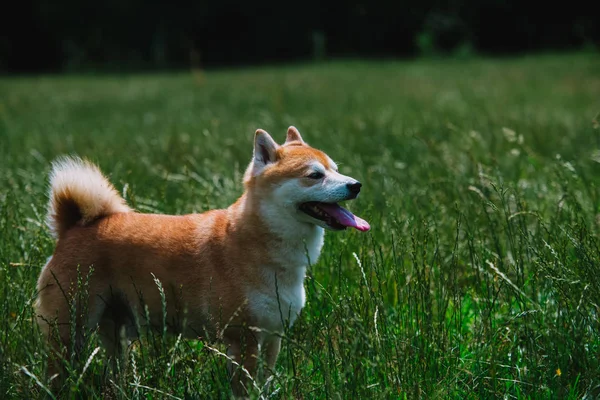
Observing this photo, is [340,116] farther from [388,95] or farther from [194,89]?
[194,89]

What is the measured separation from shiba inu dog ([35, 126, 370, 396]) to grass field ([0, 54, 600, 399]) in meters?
0.13

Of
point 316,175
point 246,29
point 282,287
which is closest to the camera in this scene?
point 282,287

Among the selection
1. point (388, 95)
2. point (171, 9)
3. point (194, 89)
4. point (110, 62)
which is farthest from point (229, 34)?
point (388, 95)

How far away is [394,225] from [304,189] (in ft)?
1.37

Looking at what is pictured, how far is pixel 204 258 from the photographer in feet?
8.51

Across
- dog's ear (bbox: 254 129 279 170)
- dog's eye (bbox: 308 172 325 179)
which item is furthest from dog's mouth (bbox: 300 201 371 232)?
dog's ear (bbox: 254 129 279 170)

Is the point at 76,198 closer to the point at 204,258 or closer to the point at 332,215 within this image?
the point at 204,258

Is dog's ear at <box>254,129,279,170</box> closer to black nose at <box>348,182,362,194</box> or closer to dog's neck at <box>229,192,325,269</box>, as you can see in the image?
dog's neck at <box>229,192,325,269</box>

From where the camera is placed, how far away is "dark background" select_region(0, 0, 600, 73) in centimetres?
3033

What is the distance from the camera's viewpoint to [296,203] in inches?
102

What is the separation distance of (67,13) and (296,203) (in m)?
32.3

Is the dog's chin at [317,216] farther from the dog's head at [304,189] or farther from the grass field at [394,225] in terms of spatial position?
the grass field at [394,225]

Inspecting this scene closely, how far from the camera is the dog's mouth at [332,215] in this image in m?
2.54

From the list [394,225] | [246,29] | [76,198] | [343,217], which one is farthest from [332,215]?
[246,29]
